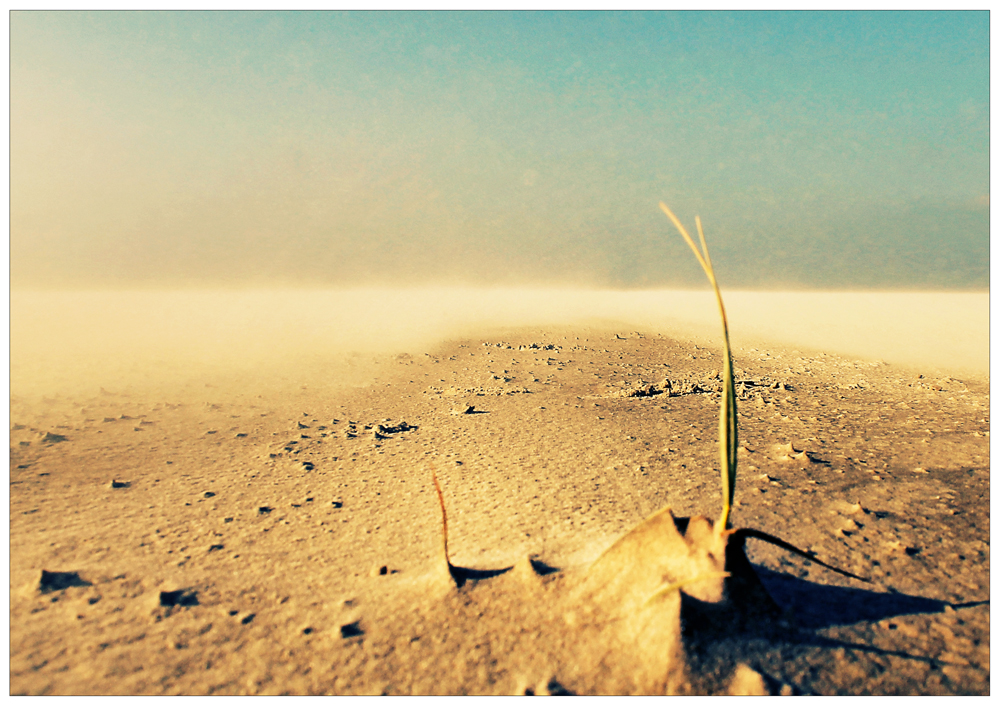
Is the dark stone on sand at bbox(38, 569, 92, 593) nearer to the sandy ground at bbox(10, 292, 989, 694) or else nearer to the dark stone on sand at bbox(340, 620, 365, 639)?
the sandy ground at bbox(10, 292, 989, 694)

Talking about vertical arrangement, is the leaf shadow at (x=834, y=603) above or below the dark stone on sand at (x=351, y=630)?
above

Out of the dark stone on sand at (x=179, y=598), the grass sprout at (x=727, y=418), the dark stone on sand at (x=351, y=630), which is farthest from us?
the dark stone on sand at (x=179, y=598)

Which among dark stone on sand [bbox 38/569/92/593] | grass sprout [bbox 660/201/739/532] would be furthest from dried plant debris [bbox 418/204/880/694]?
dark stone on sand [bbox 38/569/92/593]

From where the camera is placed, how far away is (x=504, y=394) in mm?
4238

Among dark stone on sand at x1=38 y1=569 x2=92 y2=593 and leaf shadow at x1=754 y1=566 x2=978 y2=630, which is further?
dark stone on sand at x1=38 y1=569 x2=92 y2=593

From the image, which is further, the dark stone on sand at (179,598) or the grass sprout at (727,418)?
the dark stone on sand at (179,598)

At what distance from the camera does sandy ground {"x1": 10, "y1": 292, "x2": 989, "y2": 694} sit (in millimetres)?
1424

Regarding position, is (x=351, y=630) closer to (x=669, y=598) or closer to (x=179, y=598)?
(x=179, y=598)

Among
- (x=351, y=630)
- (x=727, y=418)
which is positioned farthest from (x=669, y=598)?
(x=351, y=630)

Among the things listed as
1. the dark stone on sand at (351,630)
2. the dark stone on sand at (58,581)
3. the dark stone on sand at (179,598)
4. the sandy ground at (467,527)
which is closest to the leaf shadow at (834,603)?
the sandy ground at (467,527)

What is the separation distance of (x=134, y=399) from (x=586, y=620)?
367 cm

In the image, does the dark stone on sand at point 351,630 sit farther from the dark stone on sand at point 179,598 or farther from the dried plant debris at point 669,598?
the dark stone on sand at point 179,598

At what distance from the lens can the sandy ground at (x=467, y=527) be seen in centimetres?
142

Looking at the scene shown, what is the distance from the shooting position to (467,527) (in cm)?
222
